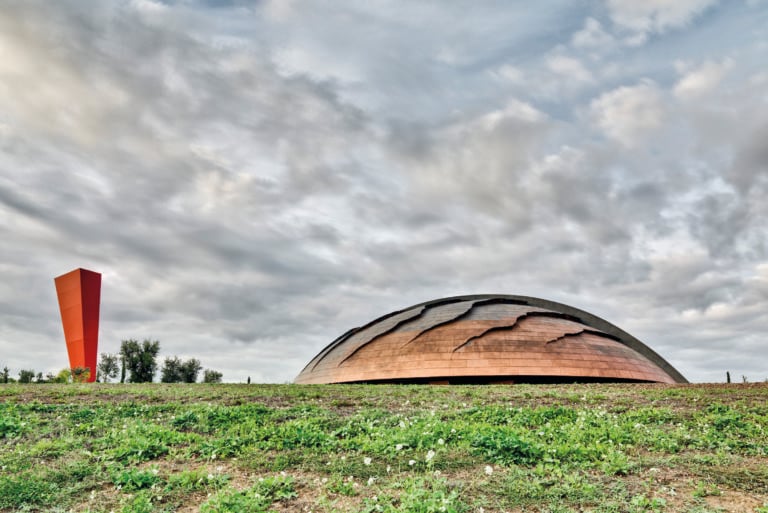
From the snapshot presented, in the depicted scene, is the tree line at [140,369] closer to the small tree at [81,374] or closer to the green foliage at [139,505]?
→ the small tree at [81,374]

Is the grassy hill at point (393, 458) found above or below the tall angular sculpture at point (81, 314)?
below

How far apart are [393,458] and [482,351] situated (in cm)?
2606

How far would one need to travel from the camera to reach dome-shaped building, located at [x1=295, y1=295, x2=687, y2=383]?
111 feet

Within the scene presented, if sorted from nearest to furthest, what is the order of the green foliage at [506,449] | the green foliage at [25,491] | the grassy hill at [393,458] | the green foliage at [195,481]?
the grassy hill at [393,458], the green foliage at [25,491], the green foliage at [195,481], the green foliage at [506,449]

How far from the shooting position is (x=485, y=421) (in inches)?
472

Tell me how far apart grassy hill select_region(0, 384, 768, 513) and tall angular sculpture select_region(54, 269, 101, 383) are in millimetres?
23272

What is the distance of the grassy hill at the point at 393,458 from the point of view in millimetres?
7707

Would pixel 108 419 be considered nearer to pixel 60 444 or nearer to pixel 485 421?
pixel 60 444

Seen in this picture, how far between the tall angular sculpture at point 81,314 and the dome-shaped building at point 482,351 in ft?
52.5

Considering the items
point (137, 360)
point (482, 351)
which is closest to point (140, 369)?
point (137, 360)

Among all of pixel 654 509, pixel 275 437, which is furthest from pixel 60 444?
pixel 654 509

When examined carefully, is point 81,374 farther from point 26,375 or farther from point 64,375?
point 26,375

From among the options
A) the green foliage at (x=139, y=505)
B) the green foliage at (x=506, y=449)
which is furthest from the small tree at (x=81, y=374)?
the green foliage at (x=506, y=449)

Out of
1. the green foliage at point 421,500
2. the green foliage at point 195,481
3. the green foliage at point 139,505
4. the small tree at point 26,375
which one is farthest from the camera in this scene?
the small tree at point 26,375
